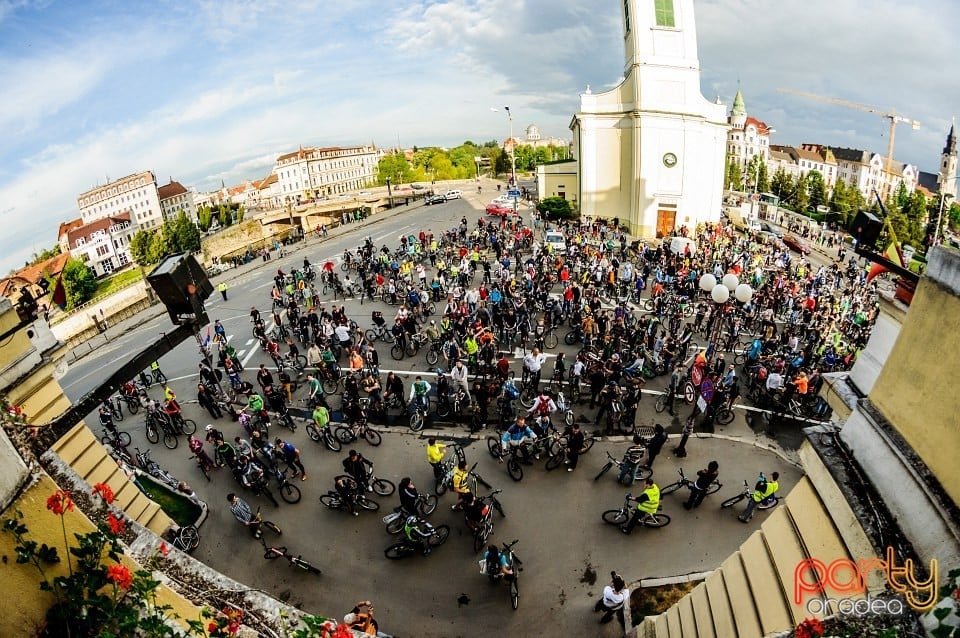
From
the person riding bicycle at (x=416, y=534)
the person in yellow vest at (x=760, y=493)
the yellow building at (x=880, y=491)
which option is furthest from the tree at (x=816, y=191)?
the yellow building at (x=880, y=491)

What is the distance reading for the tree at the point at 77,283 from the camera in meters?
74.8

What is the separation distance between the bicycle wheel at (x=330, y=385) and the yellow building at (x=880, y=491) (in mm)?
13629

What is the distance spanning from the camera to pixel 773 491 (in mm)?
9930

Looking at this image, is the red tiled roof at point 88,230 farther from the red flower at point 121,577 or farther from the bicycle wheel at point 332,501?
the red flower at point 121,577

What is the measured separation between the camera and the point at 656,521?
10.2 meters

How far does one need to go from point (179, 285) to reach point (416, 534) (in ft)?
23.0

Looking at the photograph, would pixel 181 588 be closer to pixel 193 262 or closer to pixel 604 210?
pixel 193 262

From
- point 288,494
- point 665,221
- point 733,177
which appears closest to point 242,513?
point 288,494

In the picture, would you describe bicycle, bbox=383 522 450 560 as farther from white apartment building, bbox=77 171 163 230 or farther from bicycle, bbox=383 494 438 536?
white apartment building, bbox=77 171 163 230

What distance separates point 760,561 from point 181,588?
5.80 metres

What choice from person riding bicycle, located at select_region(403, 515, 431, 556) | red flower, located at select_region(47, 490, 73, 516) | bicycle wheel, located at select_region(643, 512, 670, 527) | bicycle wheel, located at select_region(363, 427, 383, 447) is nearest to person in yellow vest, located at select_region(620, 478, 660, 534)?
bicycle wheel, located at select_region(643, 512, 670, 527)

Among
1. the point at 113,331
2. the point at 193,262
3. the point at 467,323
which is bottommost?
the point at 113,331

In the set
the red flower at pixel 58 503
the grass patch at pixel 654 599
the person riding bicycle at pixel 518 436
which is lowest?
the grass patch at pixel 654 599

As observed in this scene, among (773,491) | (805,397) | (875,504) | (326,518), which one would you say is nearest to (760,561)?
(875,504)
